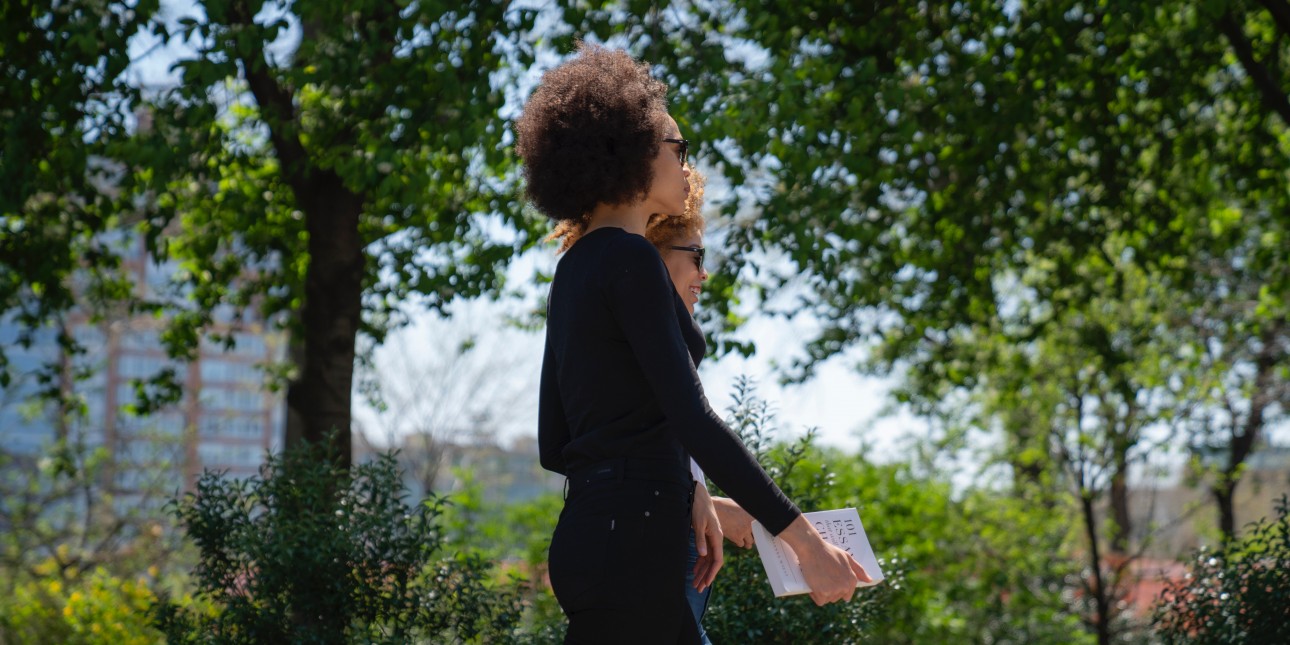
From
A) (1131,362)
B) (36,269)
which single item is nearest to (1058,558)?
(1131,362)

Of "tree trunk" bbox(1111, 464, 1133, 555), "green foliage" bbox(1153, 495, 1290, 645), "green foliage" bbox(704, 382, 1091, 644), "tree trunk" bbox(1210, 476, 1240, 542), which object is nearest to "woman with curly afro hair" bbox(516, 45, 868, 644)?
"green foliage" bbox(1153, 495, 1290, 645)

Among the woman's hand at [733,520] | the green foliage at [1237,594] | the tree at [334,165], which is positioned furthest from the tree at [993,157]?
the woman's hand at [733,520]

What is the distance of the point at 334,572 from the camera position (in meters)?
4.61

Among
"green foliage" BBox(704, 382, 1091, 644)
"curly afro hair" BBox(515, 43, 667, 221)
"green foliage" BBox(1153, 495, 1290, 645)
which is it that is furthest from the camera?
"green foliage" BBox(704, 382, 1091, 644)

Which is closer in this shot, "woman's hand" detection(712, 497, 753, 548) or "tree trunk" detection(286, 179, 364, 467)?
"woman's hand" detection(712, 497, 753, 548)

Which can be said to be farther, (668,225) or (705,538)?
(668,225)

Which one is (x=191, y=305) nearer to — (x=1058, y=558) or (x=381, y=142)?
(x=381, y=142)

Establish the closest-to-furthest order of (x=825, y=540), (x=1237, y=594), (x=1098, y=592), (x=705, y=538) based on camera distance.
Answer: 1. (x=825, y=540)
2. (x=705, y=538)
3. (x=1237, y=594)
4. (x=1098, y=592)

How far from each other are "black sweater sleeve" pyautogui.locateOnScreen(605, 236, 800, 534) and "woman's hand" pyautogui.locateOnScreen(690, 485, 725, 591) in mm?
272

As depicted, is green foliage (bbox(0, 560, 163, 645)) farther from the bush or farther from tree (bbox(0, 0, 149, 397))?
the bush

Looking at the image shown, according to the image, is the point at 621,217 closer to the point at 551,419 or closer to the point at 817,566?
the point at 551,419

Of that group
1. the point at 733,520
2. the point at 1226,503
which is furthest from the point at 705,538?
the point at 1226,503

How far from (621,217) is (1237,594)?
3.93m

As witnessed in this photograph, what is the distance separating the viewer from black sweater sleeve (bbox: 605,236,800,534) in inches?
80.7
